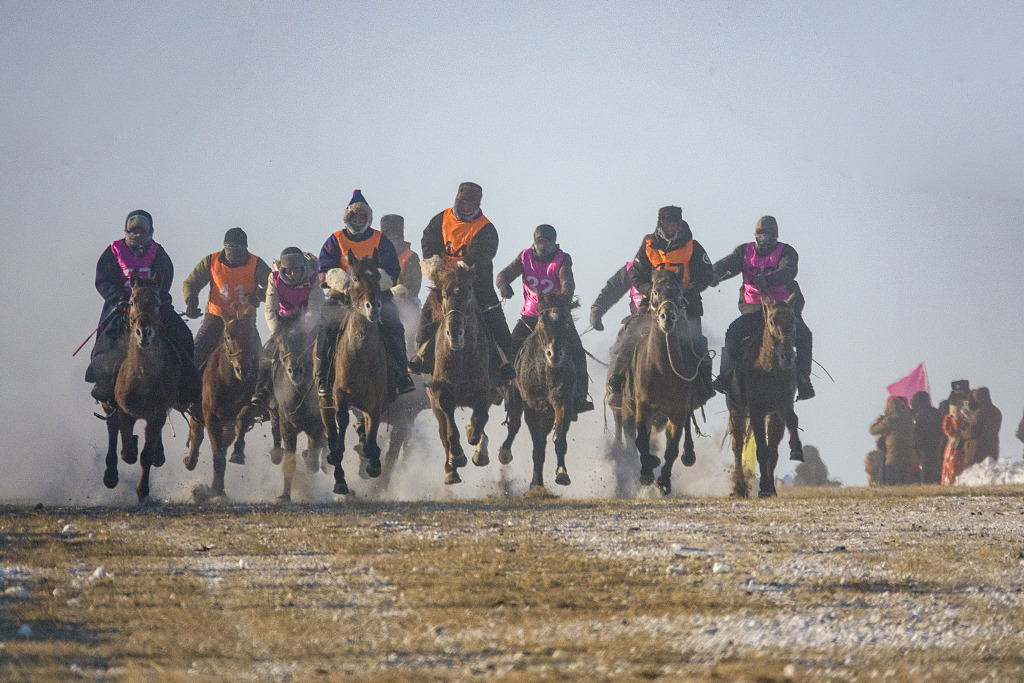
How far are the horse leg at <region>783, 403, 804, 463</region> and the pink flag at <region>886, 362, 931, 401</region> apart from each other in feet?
53.5

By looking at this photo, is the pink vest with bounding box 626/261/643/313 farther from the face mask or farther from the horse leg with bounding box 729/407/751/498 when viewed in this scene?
the horse leg with bounding box 729/407/751/498

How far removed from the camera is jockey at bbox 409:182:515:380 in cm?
1812

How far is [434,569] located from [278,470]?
570 inches

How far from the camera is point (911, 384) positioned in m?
34.3

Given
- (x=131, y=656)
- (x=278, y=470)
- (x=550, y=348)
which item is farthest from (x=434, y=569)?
(x=278, y=470)

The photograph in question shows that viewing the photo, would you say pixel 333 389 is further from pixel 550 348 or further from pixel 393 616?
pixel 393 616

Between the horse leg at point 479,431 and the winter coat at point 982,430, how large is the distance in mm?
14178

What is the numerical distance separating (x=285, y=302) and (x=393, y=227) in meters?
5.25

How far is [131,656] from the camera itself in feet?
21.6

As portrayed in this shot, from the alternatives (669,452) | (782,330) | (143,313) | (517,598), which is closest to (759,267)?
(782,330)

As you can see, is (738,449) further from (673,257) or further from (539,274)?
(539,274)

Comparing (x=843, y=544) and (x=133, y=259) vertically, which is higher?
(x=133, y=259)

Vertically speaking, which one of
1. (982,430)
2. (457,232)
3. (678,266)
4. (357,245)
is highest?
(457,232)

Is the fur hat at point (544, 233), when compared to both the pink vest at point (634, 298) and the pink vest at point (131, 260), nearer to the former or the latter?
the pink vest at point (634, 298)
